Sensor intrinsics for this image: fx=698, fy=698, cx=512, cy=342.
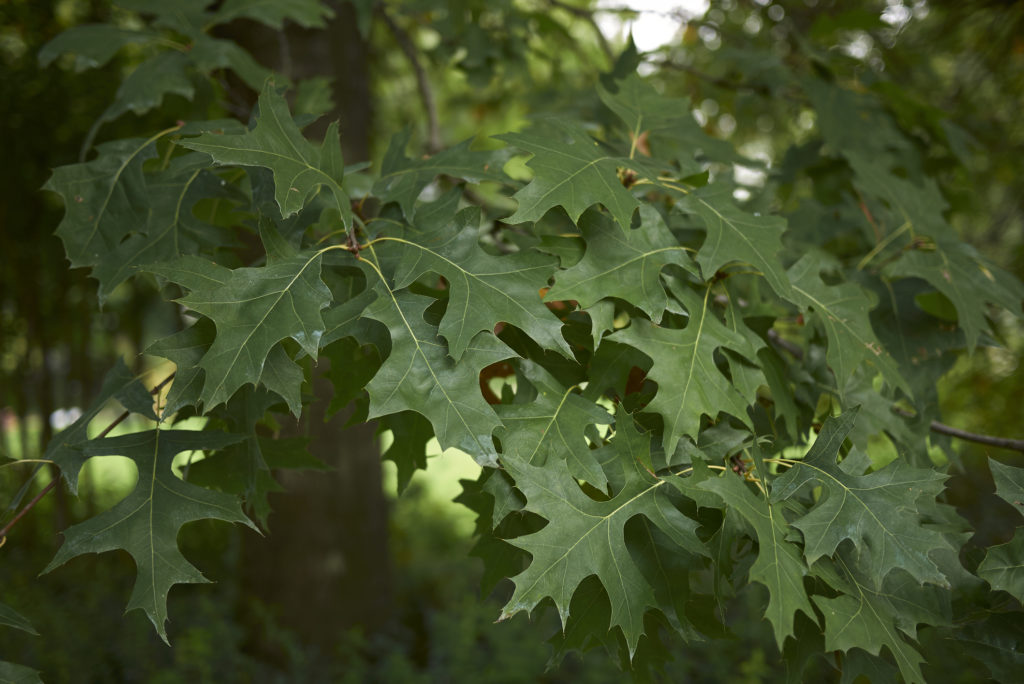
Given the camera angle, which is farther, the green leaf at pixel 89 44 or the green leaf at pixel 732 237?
the green leaf at pixel 89 44

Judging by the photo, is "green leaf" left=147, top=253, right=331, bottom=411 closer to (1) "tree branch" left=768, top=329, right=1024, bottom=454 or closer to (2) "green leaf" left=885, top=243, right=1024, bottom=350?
(1) "tree branch" left=768, top=329, right=1024, bottom=454

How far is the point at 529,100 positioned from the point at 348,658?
8.35 ft

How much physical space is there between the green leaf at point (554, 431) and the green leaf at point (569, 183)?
0.78ft

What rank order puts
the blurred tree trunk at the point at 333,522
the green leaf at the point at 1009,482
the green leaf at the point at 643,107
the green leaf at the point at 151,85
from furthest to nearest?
the blurred tree trunk at the point at 333,522 → the green leaf at the point at 151,85 → the green leaf at the point at 643,107 → the green leaf at the point at 1009,482

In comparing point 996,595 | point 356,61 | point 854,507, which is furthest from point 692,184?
point 356,61

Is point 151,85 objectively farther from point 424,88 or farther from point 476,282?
point 424,88

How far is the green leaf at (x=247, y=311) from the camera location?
0.82 m

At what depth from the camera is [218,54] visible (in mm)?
1430

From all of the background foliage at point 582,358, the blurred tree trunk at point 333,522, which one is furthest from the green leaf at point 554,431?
the blurred tree trunk at point 333,522

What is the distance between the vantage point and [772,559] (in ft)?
2.73

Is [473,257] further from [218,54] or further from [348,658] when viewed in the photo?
[348,658]

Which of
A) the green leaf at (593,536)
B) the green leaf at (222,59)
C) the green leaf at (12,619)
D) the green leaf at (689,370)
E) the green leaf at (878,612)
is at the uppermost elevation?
the green leaf at (222,59)

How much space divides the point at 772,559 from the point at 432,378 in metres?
0.46

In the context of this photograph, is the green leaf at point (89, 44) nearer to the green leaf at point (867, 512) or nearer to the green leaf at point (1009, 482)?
the green leaf at point (867, 512)
